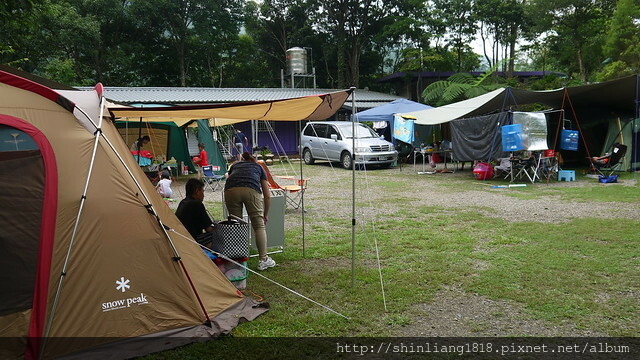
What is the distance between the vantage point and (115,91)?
20.4 meters

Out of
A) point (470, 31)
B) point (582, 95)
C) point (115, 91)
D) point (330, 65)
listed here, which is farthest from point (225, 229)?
point (330, 65)

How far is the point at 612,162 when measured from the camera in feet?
40.5

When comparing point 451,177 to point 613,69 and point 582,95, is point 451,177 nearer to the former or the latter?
point 582,95

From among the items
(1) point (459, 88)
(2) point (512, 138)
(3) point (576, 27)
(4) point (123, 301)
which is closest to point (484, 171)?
(2) point (512, 138)

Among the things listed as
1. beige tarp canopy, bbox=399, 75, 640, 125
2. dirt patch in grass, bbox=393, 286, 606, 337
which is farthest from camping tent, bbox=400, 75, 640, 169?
dirt patch in grass, bbox=393, 286, 606, 337

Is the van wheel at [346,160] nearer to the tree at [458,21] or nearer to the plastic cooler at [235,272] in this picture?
the plastic cooler at [235,272]

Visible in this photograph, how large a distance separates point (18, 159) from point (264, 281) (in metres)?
2.49

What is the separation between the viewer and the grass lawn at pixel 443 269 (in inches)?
149

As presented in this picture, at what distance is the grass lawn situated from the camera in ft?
12.5

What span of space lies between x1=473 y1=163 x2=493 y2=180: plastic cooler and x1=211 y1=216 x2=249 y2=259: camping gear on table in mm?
9450

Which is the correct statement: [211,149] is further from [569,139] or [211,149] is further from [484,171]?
[569,139]

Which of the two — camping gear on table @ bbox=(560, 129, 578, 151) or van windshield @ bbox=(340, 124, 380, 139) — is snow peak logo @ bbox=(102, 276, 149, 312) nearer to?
camping gear on table @ bbox=(560, 129, 578, 151)

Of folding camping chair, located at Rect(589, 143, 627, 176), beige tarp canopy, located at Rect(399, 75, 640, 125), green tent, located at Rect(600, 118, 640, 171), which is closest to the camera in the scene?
beige tarp canopy, located at Rect(399, 75, 640, 125)

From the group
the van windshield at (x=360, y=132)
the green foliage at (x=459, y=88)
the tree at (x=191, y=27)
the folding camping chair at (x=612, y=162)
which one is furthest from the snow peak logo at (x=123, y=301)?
the tree at (x=191, y=27)
